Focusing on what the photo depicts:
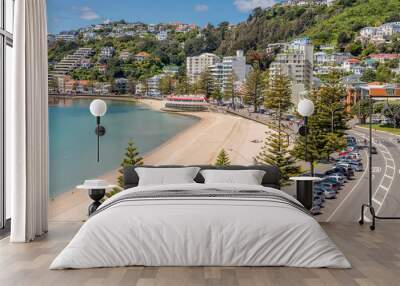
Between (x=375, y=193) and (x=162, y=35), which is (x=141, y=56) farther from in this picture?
(x=375, y=193)

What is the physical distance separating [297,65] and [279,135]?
40.2 inches

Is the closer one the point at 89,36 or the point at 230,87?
the point at 89,36

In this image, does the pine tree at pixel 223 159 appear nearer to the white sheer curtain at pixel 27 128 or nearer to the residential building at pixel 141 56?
the residential building at pixel 141 56

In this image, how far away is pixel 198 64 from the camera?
8.50m

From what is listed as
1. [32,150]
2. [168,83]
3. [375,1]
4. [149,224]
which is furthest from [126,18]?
[149,224]

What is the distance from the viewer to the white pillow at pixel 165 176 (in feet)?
22.1

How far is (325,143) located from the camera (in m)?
7.84

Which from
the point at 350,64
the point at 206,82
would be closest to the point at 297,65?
the point at 350,64

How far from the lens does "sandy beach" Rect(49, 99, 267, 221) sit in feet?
25.7

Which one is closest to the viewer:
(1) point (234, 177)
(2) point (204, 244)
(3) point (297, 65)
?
(2) point (204, 244)

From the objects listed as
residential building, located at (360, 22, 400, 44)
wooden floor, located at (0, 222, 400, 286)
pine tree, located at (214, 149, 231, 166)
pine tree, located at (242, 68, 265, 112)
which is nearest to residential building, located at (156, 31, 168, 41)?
pine tree, located at (242, 68, 265, 112)

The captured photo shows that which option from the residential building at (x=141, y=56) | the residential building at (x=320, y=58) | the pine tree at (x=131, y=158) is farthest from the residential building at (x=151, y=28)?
the residential building at (x=320, y=58)

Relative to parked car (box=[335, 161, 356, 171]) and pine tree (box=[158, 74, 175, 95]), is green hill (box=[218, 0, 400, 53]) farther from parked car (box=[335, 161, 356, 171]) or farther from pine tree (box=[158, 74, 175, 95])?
parked car (box=[335, 161, 356, 171])

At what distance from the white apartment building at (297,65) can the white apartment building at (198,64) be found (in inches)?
35.0
